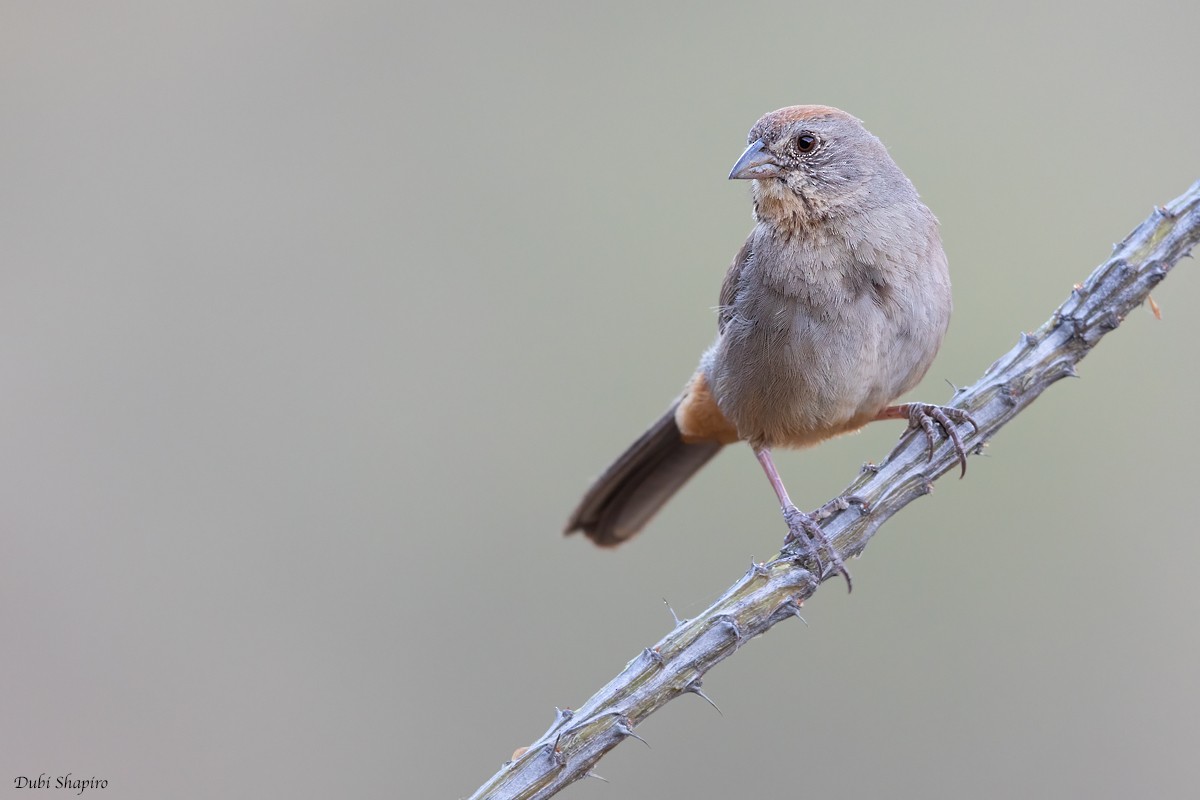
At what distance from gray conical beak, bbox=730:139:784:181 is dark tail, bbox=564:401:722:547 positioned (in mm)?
1116

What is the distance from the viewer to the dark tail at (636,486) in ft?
15.7

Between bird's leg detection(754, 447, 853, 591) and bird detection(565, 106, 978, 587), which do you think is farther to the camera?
bird detection(565, 106, 978, 587)

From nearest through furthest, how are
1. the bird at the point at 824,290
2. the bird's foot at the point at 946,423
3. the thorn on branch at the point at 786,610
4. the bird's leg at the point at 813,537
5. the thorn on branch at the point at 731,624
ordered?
the thorn on branch at the point at 731,624 < the thorn on branch at the point at 786,610 < the bird's leg at the point at 813,537 < the bird's foot at the point at 946,423 < the bird at the point at 824,290

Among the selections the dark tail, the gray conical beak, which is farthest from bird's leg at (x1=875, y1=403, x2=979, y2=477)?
the dark tail

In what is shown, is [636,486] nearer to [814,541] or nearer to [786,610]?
[814,541]

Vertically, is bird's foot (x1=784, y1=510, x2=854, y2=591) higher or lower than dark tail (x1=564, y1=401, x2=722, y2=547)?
lower

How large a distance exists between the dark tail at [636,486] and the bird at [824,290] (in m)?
0.52

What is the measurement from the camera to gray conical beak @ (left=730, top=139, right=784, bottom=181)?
4037mm

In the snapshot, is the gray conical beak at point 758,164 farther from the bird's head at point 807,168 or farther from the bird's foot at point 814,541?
the bird's foot at point 814,541

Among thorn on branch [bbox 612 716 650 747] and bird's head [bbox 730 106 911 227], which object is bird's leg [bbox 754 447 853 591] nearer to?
thorn on branch [bbox 612 716 650 747]

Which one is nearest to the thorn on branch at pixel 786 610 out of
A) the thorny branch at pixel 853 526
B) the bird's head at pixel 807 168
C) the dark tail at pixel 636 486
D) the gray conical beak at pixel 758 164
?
the thorny branch at pixel 853 526

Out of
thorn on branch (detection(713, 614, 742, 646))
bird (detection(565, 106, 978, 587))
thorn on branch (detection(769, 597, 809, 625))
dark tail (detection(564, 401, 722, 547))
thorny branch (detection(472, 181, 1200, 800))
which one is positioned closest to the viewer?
thorny branch (detection(472, 181, 1200, 800))

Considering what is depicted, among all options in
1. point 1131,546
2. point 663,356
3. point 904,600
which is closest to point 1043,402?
point 1131,546

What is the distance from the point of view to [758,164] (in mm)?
4059
